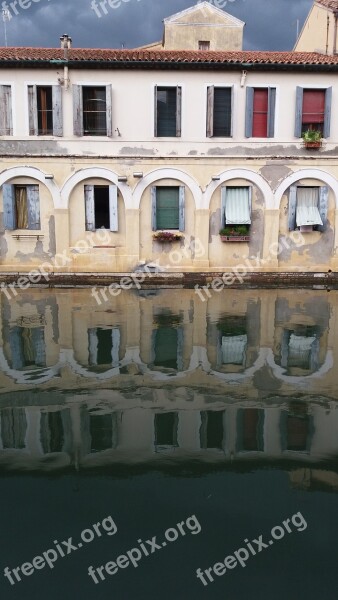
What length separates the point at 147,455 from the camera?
6.61 meters

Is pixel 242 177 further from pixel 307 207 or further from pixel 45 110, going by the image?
pixel 45 110

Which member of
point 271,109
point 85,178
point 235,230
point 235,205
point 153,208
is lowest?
point 235,230

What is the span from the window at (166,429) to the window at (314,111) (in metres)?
14.0

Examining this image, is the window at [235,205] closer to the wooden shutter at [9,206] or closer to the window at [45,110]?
the window at [45,110]

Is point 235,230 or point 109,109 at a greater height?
point 109,109

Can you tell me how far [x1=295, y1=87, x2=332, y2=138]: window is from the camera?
18.4m

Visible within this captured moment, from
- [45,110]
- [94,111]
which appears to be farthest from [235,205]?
[45,110]

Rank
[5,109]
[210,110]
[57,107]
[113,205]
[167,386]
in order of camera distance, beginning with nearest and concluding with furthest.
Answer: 1. [167,386]
2. [57,107]
3. [5,109]
4. [210,110]
5. [113,205]

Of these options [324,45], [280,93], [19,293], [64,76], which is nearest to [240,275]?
[280,93]

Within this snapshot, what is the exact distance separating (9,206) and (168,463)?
14.3 m

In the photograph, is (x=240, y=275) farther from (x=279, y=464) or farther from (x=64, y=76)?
(x=279, y=464)

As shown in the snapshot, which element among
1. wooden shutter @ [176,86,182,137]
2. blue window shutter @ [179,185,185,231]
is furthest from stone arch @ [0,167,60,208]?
wooden shutter @ [176,86,182,137]

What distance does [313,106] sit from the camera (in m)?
18.7

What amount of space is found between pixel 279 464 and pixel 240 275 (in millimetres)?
12785
